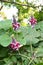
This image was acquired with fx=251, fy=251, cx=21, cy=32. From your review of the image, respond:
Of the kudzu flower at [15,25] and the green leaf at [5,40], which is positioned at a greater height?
the kudzu flower at [15,25]

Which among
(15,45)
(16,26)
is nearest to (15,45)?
(15,45)

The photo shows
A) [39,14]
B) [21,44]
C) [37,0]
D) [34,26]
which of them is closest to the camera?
[21,44]

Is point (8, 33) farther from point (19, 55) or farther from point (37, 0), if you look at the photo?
point (37, 0)

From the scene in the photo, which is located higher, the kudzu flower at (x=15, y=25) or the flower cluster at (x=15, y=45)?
the kudzu flower at (x=15, y=25)

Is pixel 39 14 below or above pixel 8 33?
below

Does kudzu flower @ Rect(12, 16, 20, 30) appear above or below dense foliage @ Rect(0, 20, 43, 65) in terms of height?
above

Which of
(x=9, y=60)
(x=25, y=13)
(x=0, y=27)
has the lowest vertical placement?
(x=25, y=13)

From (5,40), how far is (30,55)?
12 centimetres

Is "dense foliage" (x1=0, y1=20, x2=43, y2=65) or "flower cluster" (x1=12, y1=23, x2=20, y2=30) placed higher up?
"flower cluster" (x1=12, y1=23, x2=20, y2=30)

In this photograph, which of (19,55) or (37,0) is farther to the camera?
(37,0)

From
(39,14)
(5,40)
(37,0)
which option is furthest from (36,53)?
(37,0)

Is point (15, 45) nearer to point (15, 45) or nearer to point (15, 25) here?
point (15, 45)

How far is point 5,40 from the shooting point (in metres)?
1.08

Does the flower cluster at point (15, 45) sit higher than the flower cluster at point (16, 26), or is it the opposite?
the flower cluster at point (16, 26)
